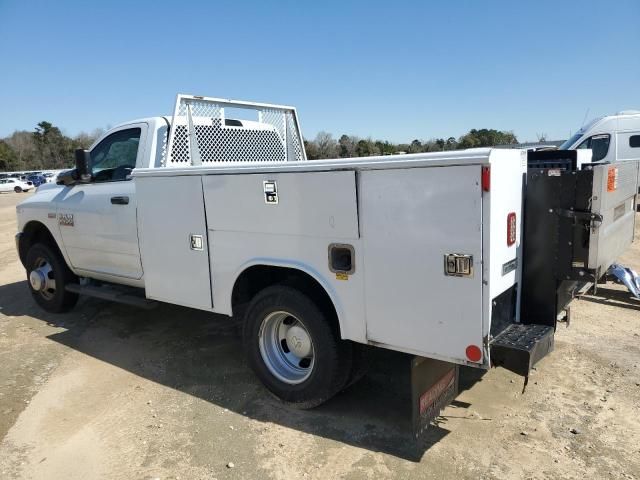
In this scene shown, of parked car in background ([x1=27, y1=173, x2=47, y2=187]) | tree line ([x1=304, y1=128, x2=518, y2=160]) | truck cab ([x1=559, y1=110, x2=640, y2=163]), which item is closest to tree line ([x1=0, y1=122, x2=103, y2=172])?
parked car in background ([x1=27, y1=173, x2=47, y2=187])

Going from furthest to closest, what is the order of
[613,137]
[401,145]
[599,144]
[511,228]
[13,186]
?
1. [13,186]
2. [401,145]
3. [599,144]
4. [613,137]
5. [511,228]

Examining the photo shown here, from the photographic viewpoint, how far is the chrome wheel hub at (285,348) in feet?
12.6

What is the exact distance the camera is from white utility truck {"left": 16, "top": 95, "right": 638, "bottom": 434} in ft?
9.14

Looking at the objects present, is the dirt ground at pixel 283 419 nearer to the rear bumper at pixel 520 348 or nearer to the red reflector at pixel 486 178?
the rear bumper at pixel 520 348

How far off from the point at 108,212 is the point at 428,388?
3.65m

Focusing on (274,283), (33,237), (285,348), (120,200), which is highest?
(120,200)

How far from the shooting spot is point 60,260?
621 cm

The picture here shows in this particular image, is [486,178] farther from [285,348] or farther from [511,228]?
[285,348]

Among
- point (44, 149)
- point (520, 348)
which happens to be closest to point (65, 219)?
point (520, 348)

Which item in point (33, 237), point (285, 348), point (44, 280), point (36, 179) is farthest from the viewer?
point (36, 179)

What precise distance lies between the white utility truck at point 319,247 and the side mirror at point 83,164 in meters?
0.02

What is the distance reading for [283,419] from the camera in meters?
3.73

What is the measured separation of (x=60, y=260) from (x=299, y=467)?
14.7 ft

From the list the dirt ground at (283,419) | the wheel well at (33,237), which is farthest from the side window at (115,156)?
the dirt ground at (283,419)
